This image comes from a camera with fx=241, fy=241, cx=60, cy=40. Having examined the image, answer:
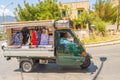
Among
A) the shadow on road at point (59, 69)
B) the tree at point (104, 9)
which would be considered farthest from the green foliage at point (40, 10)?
the shadow on road at point (59, 69)

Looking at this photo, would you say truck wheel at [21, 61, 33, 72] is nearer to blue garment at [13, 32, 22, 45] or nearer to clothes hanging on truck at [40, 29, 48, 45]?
blue garment at [13, 32, 22, 45]

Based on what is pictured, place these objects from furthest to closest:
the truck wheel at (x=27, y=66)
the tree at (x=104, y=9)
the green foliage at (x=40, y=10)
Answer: the tree at (x=104, y=9) → the green foliage at (x=40, y=10) → the truck wheel at (x=27, y=66)

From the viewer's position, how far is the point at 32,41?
403 inches

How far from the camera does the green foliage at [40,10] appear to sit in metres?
30.1

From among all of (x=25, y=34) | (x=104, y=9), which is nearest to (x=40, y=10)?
(x=104, y=9)

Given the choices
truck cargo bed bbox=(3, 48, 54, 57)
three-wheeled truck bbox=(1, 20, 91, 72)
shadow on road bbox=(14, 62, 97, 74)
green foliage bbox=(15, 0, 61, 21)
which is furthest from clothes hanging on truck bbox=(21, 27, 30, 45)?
green foliage bbox=(15, 0, 61, 21)

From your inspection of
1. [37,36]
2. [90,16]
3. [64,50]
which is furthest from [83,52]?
[90,16]

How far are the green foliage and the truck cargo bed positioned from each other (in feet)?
64.2

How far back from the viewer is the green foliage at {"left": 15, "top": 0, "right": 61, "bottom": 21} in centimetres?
3009

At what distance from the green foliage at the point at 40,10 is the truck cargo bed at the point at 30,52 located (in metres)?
19.6

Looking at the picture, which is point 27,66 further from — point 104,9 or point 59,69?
point 104,9

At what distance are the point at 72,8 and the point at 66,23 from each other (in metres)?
29.4

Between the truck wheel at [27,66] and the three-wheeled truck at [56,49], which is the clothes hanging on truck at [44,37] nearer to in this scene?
the three-wheeled truck at [56,49]

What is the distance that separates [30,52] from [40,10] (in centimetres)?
2125
